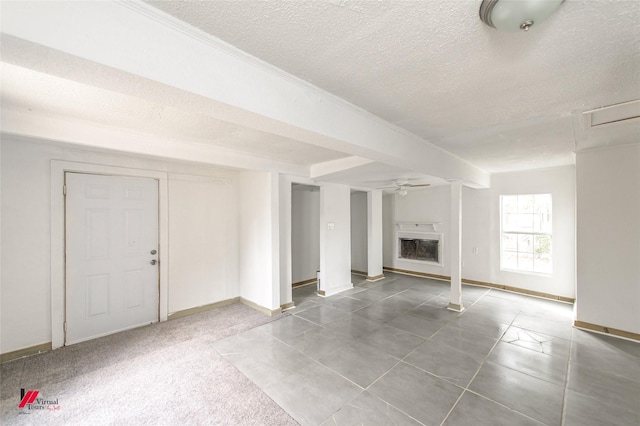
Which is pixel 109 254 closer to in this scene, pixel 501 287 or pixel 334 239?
pixel 334 239

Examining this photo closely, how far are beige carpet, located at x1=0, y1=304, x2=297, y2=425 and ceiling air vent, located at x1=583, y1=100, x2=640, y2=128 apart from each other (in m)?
3.51

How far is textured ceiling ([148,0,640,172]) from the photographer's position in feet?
3.56

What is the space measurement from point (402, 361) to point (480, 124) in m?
2.52

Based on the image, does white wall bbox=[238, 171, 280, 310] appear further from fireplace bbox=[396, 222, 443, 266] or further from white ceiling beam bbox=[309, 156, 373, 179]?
fireplace bbox=[396, 222, 443, 266]

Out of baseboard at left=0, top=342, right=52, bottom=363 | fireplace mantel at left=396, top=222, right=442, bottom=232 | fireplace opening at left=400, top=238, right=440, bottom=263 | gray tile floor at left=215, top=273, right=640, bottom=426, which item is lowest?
A: gray tile floor at left=215, top=273, right=640, bottom=426

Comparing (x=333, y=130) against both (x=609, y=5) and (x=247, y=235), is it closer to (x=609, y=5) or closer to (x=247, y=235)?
(x=609, y=5)

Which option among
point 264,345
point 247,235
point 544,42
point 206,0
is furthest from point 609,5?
point 247,235

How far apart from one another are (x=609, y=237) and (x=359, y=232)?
4.83 m

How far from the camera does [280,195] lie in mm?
4230

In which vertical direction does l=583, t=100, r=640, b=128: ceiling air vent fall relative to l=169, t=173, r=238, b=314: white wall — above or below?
above

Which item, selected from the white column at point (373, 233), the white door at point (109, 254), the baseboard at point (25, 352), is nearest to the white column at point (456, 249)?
the white column at point (373, 233)

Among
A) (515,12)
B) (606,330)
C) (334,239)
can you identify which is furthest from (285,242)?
(606,330)

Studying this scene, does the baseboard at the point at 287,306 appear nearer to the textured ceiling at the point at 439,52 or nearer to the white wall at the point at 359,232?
the white wall at the point at 359,232

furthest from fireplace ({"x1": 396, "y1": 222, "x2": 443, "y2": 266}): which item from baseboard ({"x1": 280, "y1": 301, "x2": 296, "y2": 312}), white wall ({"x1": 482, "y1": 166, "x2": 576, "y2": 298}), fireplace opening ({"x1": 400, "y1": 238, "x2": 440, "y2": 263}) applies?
baseboard ({"x1": 280, "y1": 301, "x2": 296, "y2": 312})
